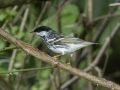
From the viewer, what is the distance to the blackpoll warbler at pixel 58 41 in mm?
2801

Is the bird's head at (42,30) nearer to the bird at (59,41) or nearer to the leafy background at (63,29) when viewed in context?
the bird at (59,41)

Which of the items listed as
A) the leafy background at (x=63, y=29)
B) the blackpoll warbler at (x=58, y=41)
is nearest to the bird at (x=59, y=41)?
→ the blackpoll warbler at (x=58, y=41)

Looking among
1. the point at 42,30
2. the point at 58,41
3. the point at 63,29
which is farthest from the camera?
the point at 63,29

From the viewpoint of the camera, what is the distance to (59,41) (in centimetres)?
297

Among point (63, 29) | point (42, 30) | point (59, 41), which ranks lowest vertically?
point (63, 29)

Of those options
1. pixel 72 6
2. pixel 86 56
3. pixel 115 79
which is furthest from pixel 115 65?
pixel 72 6

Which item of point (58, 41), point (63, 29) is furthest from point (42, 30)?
point (63, 29)

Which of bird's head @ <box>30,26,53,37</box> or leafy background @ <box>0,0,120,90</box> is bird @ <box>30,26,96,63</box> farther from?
leafy background @ <box>0,0,120,90</box>

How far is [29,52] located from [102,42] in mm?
2149

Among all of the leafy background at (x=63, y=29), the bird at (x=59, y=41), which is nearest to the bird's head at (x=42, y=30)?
the bird at (x=59, y=41)

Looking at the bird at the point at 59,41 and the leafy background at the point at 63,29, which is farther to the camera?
the leafy background at the point at 63,29

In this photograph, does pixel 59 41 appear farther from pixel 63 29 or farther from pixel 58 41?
pixel 63 29

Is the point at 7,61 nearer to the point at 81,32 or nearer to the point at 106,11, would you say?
the point at 81,32

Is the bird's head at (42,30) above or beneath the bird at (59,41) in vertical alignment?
above
